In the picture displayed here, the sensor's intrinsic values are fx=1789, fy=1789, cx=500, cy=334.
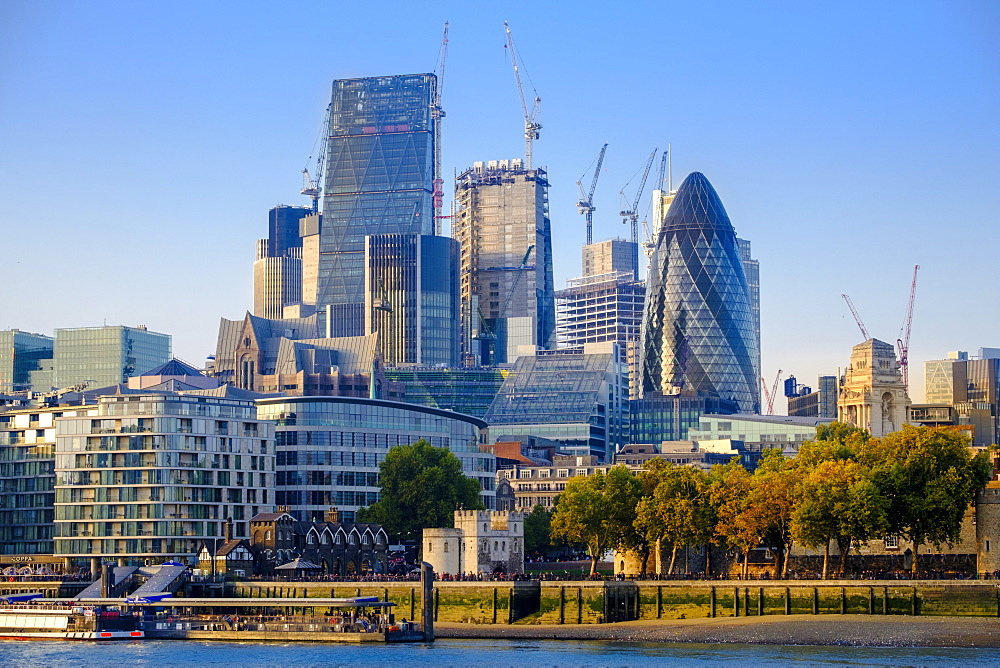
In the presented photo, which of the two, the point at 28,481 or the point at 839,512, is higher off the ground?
the point at 28,481

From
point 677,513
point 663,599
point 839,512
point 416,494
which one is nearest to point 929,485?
point 839,512

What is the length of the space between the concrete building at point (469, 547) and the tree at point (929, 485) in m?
32.7

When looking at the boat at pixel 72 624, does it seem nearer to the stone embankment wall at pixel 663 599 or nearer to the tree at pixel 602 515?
the stone embankment wall at pixel 663 599

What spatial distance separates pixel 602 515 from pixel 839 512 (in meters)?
26.4

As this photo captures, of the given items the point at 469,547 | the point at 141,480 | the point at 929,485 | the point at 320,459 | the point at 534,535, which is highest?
the point at 320,459

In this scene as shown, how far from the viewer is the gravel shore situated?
11838cm

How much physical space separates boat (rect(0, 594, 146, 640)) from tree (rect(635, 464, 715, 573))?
42.0 metres

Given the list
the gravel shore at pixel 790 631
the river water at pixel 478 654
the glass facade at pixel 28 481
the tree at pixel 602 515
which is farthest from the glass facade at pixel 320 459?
the gravel shore at pixel 790 631

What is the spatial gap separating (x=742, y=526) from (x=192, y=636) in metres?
43.7

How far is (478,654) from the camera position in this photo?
399ft

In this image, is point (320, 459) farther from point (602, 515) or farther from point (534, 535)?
point (602, 515)

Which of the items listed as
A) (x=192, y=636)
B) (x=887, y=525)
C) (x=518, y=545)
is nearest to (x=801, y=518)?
(x=887, y=525)

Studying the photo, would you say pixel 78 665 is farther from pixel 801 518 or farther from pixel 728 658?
pixel 801 518

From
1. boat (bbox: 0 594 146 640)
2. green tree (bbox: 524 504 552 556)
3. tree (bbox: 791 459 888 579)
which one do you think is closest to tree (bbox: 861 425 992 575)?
tree (bbox: 791 459 888 579)
